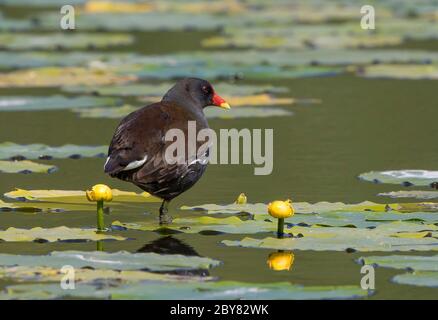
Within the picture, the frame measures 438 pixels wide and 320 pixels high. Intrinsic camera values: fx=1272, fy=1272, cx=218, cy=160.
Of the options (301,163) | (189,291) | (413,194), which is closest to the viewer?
(189,291)

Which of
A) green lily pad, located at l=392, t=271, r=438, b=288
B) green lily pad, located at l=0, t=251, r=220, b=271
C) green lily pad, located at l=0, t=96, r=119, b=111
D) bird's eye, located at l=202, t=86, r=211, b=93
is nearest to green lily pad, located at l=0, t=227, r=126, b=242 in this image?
green lily pad, located at l=0, t=251, r=220, b=271

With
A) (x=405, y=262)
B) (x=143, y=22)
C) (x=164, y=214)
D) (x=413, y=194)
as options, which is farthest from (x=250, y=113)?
(x=143, y=22)

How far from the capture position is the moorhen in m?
7.15

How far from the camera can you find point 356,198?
8219 millimetres

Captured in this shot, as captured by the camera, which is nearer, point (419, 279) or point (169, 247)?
point (419, 279)

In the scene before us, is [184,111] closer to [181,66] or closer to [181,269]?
[181,269]

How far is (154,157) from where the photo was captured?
7180 mm

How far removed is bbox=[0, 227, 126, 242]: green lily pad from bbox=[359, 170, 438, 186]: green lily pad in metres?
2.36

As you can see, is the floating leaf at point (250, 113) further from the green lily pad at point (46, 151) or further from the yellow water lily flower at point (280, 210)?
the yellow water lily flower at point (280, 210)

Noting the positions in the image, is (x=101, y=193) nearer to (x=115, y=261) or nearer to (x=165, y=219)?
(x=165, y=219)

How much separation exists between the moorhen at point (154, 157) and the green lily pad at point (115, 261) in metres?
0.92

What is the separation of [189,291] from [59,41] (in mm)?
13002

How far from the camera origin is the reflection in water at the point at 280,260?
6.40 metres

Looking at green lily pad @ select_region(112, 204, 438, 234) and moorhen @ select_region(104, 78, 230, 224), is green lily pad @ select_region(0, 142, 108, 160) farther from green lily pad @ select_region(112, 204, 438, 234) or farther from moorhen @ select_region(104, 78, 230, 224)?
green lily pad @ select_region(112, 204, 438, 234)
